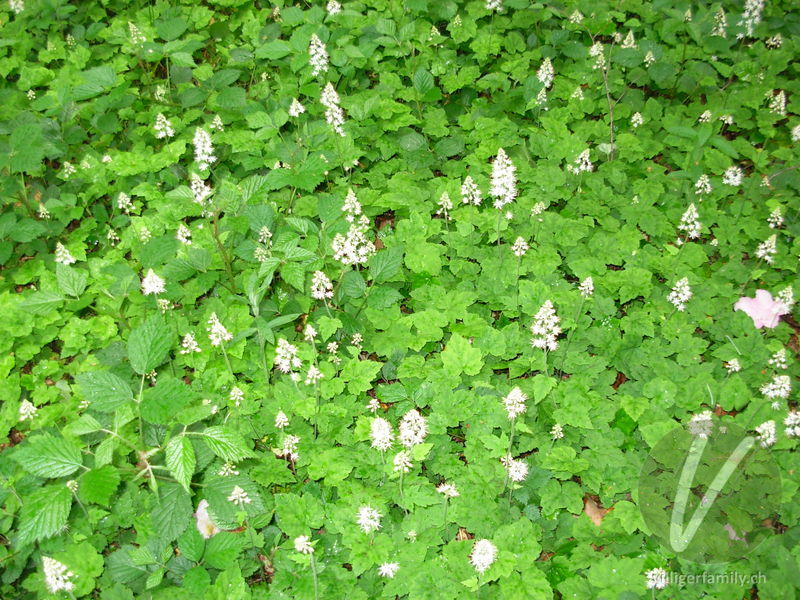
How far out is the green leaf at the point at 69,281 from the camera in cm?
371

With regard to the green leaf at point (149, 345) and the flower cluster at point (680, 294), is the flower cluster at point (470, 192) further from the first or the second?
the green leaf at point (149, 345)

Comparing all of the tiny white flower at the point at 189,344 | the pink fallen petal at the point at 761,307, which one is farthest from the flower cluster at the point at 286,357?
the pink fallen petal at the point at 761,307

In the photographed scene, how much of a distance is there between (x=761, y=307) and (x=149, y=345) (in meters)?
3.96

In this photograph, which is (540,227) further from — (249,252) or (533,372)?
(249,252)

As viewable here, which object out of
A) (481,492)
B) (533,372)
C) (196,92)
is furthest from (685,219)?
(196,92)

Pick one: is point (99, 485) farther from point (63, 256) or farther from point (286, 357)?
point (63, 256)

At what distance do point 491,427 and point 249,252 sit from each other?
202 centimetres

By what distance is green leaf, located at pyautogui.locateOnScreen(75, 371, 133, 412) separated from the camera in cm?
295

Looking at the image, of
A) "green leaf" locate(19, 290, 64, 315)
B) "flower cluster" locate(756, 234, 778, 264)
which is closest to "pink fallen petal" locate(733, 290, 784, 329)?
"flower cluster" locate(756, 234, 778, 264)

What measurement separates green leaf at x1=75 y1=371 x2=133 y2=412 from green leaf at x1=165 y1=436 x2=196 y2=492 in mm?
422

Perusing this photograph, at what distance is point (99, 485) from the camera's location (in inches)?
110

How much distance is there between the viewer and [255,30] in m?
5.54

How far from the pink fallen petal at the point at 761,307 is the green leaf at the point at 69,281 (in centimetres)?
450

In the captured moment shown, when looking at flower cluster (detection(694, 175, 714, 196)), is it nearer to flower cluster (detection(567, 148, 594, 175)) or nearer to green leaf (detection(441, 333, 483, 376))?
flower cluster (detection(567, 148, 594, 175))
